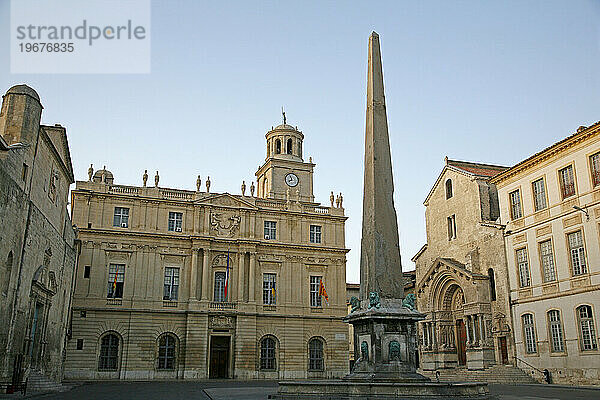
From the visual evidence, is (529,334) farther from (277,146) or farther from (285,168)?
(277,146)

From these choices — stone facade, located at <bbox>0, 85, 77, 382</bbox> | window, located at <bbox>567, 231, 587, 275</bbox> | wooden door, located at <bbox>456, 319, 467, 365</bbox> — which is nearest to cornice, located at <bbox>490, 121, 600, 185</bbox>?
window, located at <bbox>567, 231, 587, 275</bbox>

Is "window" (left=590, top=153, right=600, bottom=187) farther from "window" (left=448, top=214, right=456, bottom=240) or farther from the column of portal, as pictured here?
the column of portal

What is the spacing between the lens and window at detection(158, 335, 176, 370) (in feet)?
106

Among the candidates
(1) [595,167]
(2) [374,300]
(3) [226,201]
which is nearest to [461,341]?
(1) [595,167]

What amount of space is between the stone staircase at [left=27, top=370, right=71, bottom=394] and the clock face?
25.7m

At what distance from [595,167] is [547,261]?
175 inches

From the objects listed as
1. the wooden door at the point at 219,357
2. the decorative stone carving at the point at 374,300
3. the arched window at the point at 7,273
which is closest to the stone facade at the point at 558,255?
the decorative stone carving at the point at 374,300

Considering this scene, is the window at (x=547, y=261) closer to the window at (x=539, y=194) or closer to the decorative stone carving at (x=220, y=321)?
the window at (x=539, y=194)

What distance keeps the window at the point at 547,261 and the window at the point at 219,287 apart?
60.2ft

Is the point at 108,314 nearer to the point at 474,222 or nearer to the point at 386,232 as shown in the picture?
the point at 474,222

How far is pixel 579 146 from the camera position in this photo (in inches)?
879

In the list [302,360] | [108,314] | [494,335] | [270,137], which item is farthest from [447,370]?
[270,137]

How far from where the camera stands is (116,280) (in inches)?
1276

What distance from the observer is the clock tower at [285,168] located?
141 ft
